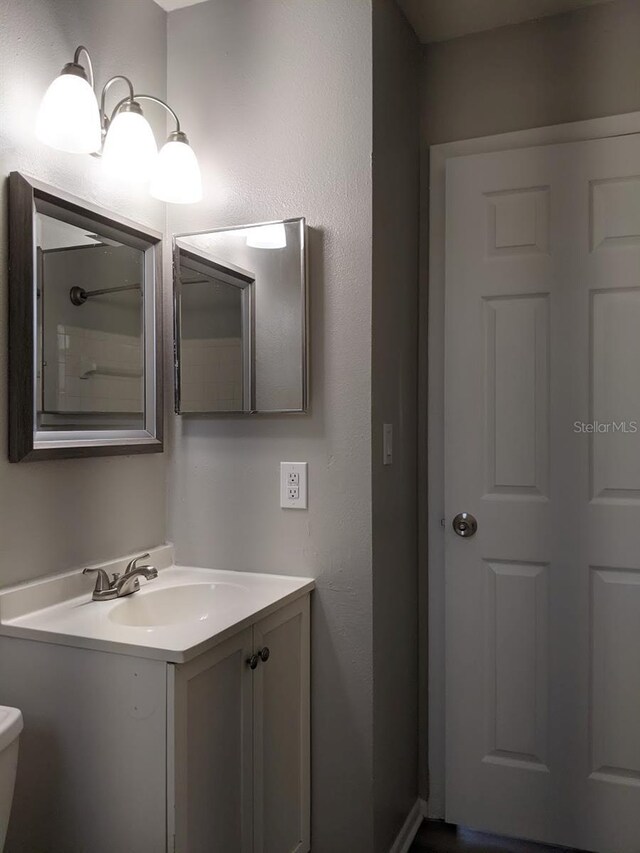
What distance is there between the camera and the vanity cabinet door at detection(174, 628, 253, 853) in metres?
1.30

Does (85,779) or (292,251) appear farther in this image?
(292,251)

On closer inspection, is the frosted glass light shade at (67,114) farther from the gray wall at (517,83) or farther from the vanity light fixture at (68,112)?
the gray wall at (517,83)

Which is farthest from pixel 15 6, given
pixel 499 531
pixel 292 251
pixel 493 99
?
pixel 499 531

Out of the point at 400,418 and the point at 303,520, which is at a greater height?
the point at 400,418

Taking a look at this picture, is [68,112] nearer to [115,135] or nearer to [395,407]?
[115,135]

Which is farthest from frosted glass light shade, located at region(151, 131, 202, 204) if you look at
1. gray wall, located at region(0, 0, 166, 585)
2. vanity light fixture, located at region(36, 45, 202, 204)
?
gray wall, located at region(0, 0, 166, 585)

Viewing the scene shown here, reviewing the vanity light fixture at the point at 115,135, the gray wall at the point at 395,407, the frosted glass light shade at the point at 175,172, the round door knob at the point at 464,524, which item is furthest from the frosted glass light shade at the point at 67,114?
the round door knob at the point at 464,524

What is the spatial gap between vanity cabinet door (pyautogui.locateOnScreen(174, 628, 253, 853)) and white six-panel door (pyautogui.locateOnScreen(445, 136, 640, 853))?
837mm

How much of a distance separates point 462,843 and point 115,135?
85.7 inches

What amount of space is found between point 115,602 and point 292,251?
0.98 metres

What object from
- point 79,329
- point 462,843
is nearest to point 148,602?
point 79,329

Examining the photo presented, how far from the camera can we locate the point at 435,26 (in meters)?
2.07

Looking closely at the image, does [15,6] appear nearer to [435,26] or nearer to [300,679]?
[435,26]

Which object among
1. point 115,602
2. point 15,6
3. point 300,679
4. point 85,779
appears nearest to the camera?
point 85,779
